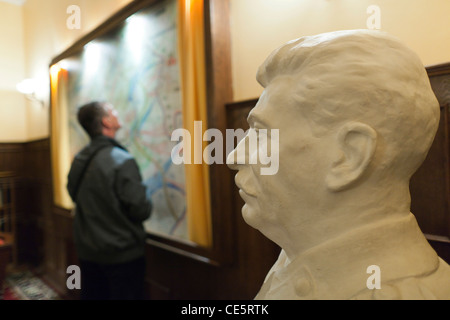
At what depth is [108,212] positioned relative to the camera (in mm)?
2141

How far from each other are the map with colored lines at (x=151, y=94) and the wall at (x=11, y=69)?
2.53 metres

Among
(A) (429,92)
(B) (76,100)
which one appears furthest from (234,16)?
(B) (76,100)

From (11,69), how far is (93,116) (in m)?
4.14

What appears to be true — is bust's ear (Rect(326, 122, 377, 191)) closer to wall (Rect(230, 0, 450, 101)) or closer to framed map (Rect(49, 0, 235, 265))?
wall (Rect(230, 0, 450, 101))

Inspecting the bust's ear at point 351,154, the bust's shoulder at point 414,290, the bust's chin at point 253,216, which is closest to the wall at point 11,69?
the bust's chin at point 253,216

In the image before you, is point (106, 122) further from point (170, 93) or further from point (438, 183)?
point (438, 183)

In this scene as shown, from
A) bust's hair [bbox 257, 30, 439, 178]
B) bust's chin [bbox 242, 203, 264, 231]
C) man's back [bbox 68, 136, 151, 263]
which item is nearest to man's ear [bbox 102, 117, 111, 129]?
man's back [bbox 68, 136, 151, 263]

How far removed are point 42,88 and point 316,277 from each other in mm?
5264

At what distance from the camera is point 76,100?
4156mm

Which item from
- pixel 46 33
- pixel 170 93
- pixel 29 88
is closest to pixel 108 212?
pixel 170 93

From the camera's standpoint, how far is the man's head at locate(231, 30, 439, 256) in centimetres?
79

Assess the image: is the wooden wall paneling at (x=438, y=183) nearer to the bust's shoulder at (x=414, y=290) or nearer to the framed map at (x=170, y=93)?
the bust's shoulder at (x=414, y=290)

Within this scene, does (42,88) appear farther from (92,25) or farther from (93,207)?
(93,207)

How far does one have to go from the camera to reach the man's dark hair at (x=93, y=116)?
221 cm
